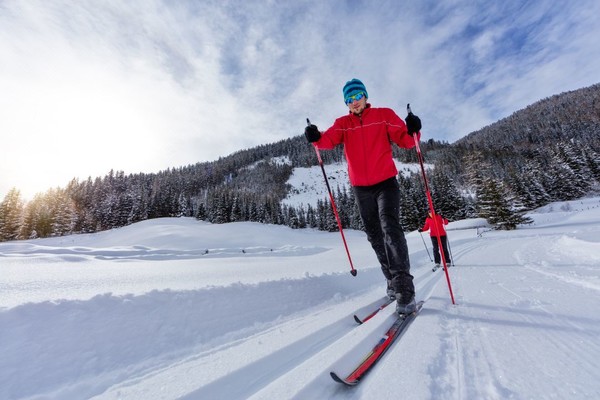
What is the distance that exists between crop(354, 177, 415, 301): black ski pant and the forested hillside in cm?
3214

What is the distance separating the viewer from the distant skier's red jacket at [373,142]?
297 centimetres

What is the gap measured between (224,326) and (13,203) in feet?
209

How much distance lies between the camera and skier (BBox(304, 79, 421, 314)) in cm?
273

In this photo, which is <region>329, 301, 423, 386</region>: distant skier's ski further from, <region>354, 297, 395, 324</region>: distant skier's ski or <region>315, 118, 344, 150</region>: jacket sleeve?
<region>315, 118, 344, 150</region>: jacket sleeve

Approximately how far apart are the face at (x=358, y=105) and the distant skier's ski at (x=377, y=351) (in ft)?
7.31

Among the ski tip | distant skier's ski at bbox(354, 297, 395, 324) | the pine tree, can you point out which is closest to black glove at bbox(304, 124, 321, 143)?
distant skier's ski at bbox(354, 297, 395, 324)

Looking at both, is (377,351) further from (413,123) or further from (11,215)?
(11,215)

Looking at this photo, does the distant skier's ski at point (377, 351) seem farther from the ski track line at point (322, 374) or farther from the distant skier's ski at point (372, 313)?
the distant skier's ski at point (372, 313)

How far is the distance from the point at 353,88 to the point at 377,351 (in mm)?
2746

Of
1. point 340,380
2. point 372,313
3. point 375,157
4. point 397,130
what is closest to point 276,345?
point 340,380

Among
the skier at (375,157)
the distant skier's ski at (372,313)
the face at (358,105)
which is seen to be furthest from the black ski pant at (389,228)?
the face at (358,105)

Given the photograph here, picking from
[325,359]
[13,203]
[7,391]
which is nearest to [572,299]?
[325,359]

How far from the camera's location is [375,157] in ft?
9.82

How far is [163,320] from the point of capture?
7.35ft
